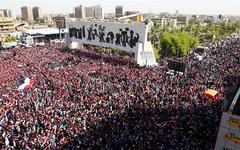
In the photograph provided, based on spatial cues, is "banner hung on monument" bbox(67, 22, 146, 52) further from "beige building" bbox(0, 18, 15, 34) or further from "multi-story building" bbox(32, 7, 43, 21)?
"multi-story building" bbox(32, 7, 43, 21)

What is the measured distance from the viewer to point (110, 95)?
16172 mm

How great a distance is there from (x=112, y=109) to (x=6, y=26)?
69002 millimetres

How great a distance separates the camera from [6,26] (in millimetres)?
66062

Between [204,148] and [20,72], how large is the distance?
21.8m

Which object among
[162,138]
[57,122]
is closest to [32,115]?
[57,122]

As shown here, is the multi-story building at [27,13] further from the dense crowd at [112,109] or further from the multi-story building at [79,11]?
the dense crowd at [112,109]

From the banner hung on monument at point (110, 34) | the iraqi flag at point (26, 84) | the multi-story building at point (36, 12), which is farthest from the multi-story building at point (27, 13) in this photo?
the iraqi flag at point (26, 84)

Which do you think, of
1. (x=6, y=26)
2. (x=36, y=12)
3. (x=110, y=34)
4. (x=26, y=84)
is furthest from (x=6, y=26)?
(x=36, y=12)

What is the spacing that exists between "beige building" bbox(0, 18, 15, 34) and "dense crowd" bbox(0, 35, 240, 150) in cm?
5308

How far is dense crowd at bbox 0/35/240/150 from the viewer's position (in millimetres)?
10477

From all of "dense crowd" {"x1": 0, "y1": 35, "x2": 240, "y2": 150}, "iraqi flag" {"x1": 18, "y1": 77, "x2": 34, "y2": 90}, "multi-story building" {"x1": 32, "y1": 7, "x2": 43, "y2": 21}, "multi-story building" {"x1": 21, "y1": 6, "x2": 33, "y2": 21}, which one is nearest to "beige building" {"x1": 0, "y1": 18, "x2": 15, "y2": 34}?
"dense crowd" {"x1": 0, "y1": 35, "x2": 240, "y2": 150}

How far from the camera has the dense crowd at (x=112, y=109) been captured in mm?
10477

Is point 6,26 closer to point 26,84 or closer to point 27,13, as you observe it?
point 26,84

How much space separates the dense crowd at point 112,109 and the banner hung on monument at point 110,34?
205 inches
